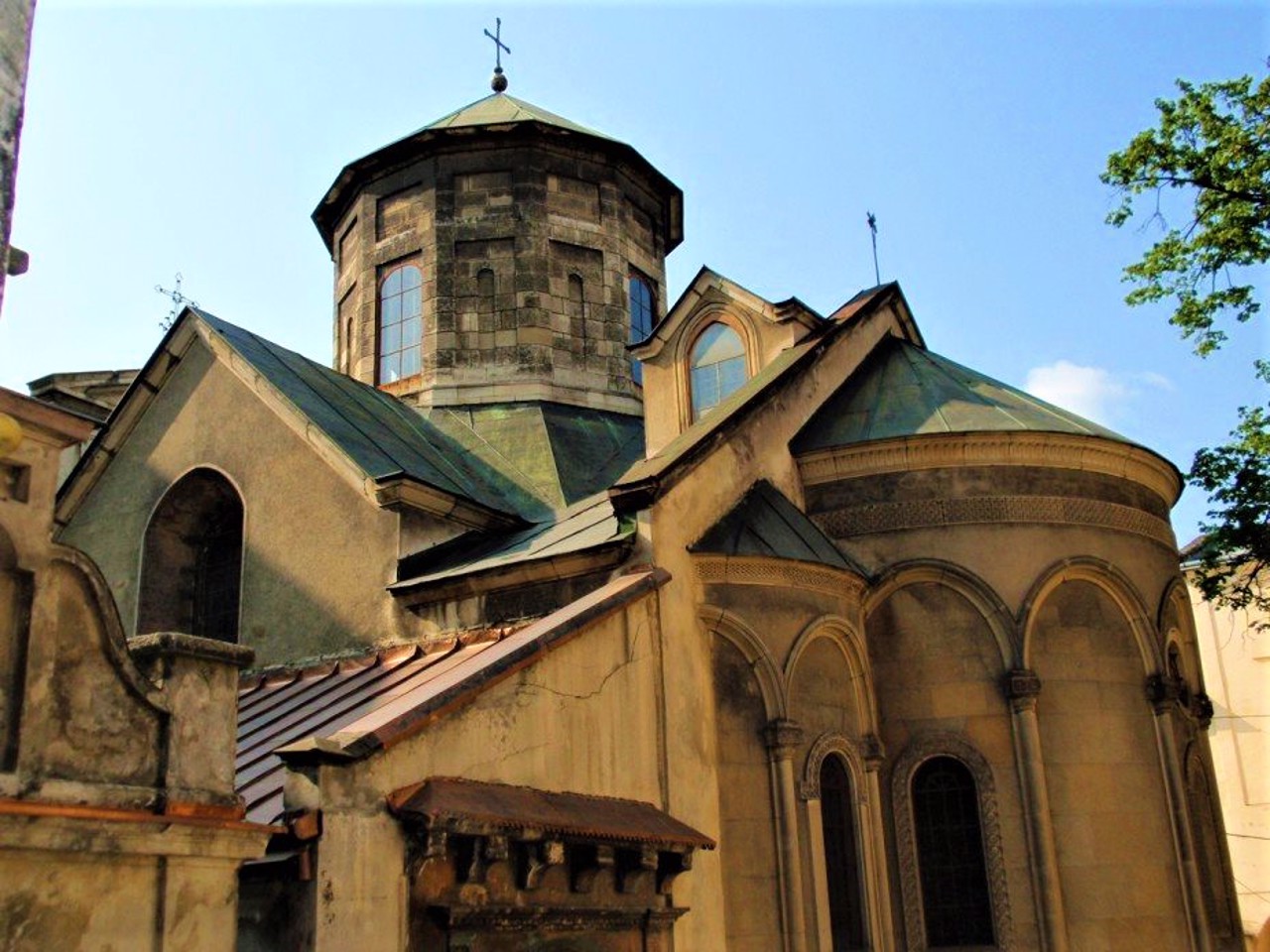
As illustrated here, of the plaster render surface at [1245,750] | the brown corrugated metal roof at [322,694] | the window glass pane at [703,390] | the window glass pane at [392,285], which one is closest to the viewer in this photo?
the brown corrugated metal roof at [322,694]

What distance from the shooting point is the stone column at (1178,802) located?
14320 mm

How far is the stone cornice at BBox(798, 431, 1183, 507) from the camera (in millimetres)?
15594

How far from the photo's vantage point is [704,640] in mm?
13867

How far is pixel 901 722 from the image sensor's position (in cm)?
1502

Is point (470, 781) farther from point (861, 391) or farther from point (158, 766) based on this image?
point (861, 391)

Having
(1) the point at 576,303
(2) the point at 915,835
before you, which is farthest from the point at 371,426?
(2) the point at 915,835

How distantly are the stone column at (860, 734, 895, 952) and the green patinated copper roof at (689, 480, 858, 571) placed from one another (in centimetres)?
202

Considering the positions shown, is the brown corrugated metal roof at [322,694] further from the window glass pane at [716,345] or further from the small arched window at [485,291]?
the small arched window at [485,291]

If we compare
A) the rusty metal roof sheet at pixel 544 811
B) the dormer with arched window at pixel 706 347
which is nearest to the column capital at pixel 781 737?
the rusty metal roof sheet at pixel 544 811

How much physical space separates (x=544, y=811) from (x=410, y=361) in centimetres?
1218

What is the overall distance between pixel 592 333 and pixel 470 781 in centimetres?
1217

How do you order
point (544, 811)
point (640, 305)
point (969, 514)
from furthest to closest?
1. point (640, 305)
2. point (969, 514)
3. point (544, 811)

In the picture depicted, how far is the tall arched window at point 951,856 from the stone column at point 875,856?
1.47 feet

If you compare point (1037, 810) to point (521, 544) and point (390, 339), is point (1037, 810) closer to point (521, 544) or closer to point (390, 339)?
point (521, 544)
